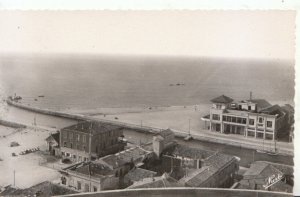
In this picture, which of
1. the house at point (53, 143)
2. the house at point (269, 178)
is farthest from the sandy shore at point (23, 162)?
the house at point (269, 178)

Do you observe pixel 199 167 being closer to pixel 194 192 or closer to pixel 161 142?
pixel 161 142

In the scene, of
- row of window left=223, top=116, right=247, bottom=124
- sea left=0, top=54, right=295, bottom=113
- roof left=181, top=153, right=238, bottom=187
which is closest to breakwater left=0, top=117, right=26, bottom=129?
sea left=0, top=54, right=295, bottom=113

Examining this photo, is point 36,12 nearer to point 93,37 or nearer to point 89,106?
point 93,37

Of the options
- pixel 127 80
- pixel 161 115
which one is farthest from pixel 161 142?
pixel 161 115

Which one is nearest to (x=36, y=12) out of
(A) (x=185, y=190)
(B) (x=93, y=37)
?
(B) (x=93, y=37)

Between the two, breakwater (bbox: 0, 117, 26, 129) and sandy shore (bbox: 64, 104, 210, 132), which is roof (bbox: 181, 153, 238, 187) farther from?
breakwater (bbox: 0, 117, 26, 129)

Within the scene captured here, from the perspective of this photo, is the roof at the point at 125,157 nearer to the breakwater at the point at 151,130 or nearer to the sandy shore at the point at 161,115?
the breakwater at the point at 151,130

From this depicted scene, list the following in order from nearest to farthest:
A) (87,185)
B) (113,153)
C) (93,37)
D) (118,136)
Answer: (93,37), (87,185), (113,153), (118,136)
